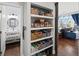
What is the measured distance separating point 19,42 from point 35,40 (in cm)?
23

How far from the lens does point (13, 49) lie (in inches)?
54.5

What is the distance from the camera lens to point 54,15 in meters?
1.50

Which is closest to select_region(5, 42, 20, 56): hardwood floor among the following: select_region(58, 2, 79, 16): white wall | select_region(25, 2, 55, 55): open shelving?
select_region(25, 2, 55, 55): open shelving

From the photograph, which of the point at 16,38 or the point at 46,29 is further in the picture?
the point at 46,29

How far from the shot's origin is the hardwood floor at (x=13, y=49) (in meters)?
1.37

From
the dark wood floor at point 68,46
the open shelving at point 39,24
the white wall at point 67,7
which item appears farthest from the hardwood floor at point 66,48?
the white wall at point 67,7

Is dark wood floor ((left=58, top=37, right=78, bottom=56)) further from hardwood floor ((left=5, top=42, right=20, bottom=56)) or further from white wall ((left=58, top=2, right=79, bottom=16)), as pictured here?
hardwood floor ((left=5, top=42, right=20, bottom=56))

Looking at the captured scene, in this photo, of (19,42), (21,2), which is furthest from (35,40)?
(21,2)

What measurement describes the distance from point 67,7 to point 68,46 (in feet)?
1.84

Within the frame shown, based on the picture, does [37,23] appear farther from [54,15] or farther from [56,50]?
[56,50]

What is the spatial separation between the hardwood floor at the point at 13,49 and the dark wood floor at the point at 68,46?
60 cm

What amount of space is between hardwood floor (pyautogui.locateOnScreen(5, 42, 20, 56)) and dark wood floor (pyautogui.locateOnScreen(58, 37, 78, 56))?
60 cm

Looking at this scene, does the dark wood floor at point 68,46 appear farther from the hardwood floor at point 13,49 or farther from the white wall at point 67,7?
the hardwood floor at point 13,49

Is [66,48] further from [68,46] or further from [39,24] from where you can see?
[39,24]
